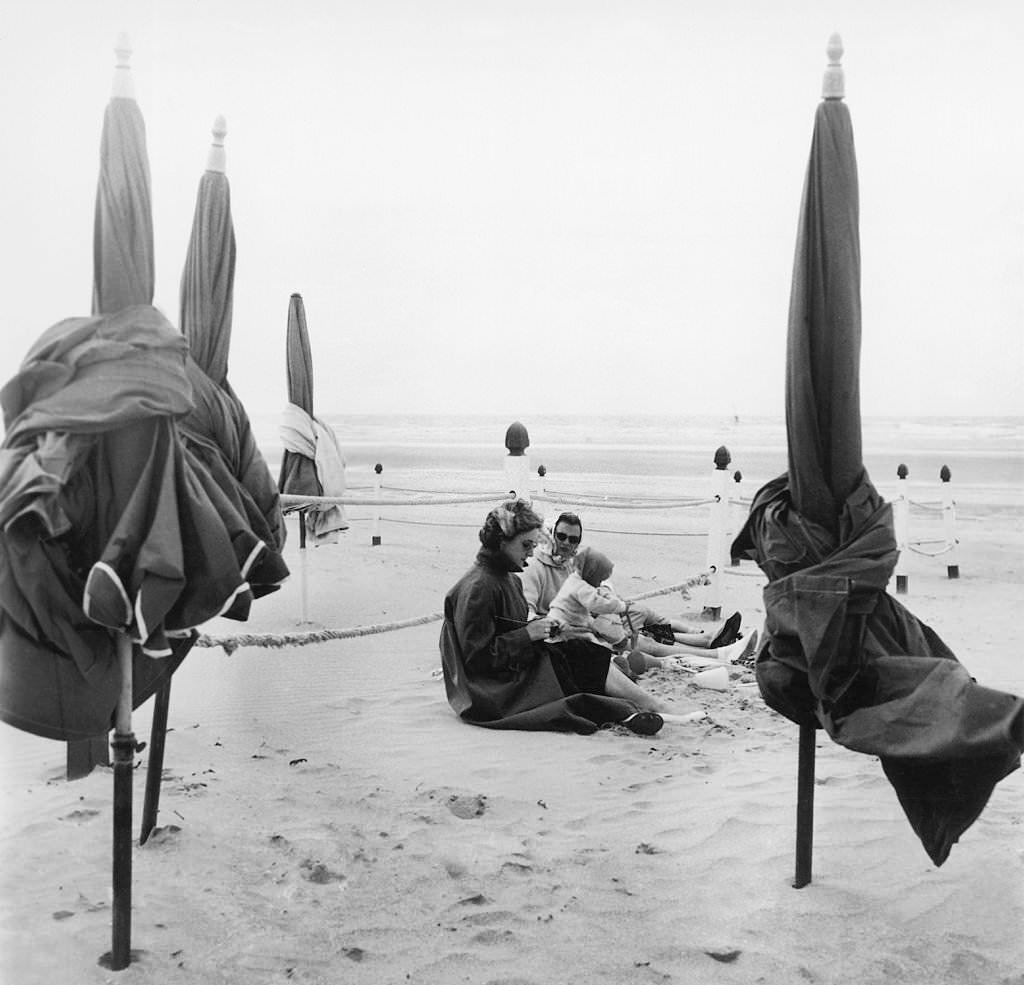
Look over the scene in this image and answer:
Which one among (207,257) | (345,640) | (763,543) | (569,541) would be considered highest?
(207,257)

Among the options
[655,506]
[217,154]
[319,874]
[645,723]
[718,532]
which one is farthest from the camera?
[655,506]

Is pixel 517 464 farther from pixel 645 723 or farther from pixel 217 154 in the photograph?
pixel 217 154

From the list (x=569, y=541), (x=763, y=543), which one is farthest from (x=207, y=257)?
(x=569, y=541)

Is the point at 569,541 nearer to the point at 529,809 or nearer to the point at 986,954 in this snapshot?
the point at 529,809

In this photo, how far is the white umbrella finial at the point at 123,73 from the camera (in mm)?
2090

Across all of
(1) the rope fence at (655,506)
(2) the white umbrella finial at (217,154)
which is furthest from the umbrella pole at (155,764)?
(2) the white umbrella finial at (217,154)

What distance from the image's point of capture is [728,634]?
18.9ft

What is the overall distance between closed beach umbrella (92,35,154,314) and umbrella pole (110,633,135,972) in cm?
70

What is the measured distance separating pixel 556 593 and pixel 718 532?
2.12m

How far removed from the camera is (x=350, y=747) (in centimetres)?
381

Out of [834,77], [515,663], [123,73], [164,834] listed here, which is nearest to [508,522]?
[515,663]

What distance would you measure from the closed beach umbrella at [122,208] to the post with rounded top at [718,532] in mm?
5197

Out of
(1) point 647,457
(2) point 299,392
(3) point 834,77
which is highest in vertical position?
(3) point 834,77

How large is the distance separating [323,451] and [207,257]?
3.46 m
